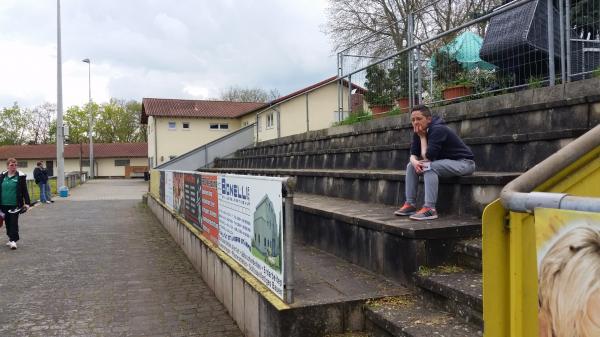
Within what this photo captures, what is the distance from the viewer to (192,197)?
8156 millimetres

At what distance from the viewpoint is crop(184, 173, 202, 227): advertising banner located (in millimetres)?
7570

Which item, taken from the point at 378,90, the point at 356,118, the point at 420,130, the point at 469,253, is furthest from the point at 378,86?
the point at 469,253

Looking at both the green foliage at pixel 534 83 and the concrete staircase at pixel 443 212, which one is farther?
the green foliage at pixel 534 83

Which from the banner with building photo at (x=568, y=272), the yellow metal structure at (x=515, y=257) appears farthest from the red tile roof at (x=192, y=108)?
the banner with building photo at (x=568, y=272)

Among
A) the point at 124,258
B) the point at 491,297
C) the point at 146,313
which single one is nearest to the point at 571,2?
the point at 491,297

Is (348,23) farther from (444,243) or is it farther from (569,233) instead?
(569,233)

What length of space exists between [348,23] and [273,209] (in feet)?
92.3

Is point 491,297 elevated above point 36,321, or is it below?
above

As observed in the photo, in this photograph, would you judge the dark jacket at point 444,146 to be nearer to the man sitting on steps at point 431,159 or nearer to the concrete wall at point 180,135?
the man sitting on steps at point 431,159

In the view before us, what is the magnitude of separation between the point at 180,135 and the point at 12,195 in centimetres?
2860

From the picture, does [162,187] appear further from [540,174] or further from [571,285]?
[571,285]

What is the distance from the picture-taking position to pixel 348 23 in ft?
99.1

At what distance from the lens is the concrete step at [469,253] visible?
3.72 metres

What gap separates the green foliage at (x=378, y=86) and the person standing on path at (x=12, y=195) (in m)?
7.62
